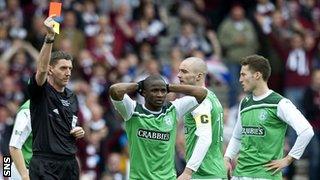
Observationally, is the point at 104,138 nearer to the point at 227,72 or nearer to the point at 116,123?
the point at 116,123

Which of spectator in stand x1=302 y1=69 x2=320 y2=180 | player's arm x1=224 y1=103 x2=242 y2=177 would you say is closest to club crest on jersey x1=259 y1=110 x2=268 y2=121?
player's arm x1=224 y1=103 x2=242 y2=177

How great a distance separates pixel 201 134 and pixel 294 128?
120cm

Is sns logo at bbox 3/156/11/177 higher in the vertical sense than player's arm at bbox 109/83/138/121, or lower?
lower

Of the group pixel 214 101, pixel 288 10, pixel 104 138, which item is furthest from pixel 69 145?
pixel 288 10

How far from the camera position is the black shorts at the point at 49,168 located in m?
13.8

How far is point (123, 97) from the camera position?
1358cm

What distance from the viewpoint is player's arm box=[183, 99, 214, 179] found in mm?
14258

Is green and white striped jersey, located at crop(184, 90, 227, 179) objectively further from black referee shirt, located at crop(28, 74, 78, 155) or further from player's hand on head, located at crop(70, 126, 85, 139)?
black referee shirt, located at crop(28, 74, 78, 155)

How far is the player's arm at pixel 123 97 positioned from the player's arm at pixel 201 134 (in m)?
1.08

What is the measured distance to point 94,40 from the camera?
25.5 m

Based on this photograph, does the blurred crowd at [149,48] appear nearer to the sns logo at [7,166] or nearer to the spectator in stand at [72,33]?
the spectator in stand at [72,33]

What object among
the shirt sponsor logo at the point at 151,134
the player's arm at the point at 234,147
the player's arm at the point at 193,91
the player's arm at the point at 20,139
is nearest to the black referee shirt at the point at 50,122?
the player's arm at the point at 20,139

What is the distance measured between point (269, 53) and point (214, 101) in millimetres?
11200

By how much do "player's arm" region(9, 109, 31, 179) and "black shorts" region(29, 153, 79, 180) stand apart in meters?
0.17
